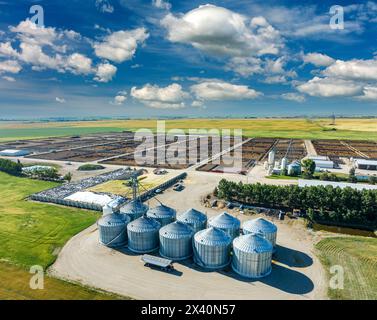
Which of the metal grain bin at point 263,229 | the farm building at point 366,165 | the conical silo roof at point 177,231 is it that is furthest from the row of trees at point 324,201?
the farm building at point 366,165

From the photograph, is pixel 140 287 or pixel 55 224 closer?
pixel 140 287

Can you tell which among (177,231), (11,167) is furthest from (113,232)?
(11,167)

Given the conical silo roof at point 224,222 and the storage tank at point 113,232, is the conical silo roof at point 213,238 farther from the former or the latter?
the storage tank at point 113,232

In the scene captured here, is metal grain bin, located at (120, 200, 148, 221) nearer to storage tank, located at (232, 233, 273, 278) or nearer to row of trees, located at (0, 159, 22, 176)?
storage tank, located at (232, 233, 273, 278)

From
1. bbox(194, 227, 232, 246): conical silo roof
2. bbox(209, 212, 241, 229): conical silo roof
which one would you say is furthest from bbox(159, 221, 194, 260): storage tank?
bbox(209, 212, 241, 229): conical silo roof
